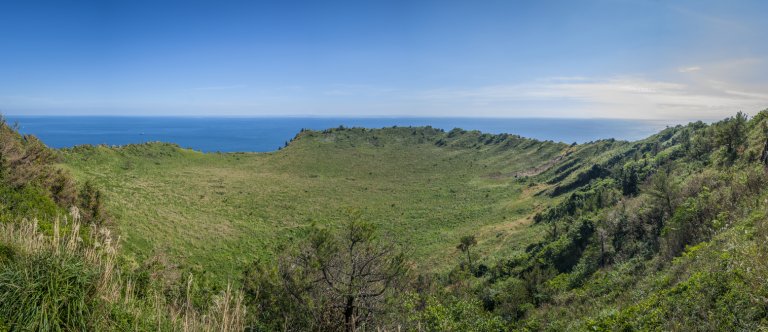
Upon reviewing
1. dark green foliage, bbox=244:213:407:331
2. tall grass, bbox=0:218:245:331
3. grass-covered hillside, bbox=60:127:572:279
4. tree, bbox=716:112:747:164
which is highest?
tree, bbox=716:112:747:164

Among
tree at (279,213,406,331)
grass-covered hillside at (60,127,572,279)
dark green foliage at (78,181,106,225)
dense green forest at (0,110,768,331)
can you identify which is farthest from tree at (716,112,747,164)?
dark green foliage at (78,181,106,225)

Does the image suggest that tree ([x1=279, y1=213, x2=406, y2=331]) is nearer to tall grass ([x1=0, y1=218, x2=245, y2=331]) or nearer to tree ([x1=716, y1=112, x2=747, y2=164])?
tall grass ([x1=0, y1=218, x2=245, y2=331])

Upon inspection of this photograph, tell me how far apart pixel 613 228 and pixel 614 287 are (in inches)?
308

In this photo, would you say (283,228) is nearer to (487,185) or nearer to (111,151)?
(111,151)

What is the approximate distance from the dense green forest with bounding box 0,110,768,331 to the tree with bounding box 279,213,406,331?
0.06 metres

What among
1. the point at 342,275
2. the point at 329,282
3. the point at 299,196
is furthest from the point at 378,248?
the point at 299,196

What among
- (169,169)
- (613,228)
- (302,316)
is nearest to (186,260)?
(302,316)

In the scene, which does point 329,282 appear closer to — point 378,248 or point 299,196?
point 378,248

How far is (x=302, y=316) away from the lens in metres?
10.7

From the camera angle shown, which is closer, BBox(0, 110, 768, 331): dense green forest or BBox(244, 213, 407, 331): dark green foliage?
BBox(0, 110, 768, 331): dense green forest

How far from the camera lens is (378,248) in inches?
488

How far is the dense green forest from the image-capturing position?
5.94 m

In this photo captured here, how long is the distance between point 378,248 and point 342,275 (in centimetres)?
171

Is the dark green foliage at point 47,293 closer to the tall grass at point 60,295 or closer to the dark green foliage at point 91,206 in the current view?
the tall grass at point 60,295
